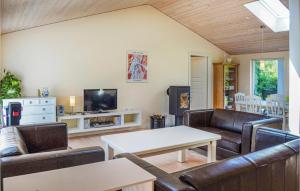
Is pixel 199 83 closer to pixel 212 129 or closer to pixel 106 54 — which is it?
pixel 106 54

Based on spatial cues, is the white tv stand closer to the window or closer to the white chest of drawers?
the white chest of drawers

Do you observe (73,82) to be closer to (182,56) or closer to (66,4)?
(66,4)

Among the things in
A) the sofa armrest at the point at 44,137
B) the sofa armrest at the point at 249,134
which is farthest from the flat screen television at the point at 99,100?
the sofa armrest at the point at 249,134

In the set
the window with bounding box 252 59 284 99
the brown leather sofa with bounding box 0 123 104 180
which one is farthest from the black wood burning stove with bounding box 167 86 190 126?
the brown leather sofa with bounding box 0 123 104 180

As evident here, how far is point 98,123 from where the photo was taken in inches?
234

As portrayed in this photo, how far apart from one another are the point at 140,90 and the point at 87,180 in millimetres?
5275

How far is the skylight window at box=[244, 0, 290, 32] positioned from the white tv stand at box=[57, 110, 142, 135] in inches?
142

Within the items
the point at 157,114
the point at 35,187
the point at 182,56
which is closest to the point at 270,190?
the point at 35,187

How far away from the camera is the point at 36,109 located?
4.97 m

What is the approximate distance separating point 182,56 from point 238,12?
2150 mm

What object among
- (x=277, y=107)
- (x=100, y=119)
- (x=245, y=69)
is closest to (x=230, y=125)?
(x=277, y=107)

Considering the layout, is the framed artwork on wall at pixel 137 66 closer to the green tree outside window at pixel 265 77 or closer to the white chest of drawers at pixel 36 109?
the white chest of drawers at pixel 36 109

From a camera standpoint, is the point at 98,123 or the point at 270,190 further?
the point at 98,123

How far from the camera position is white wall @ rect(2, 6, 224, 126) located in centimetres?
531
